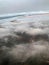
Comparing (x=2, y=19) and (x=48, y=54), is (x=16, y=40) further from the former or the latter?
(x=2, y=19)

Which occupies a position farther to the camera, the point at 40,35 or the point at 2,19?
the point at 2,19

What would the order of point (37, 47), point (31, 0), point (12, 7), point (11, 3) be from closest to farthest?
1. point (37, 47)
2. point (12, 7)
3. point (11, 3)
4. point (31, 0)

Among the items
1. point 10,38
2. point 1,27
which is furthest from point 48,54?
point 1,27

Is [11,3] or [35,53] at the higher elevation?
[11,3]

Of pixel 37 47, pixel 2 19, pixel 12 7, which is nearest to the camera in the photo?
pixel 37 47

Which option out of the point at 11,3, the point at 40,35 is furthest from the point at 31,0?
the point at 40,35

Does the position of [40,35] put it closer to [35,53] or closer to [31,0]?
[35,53]
